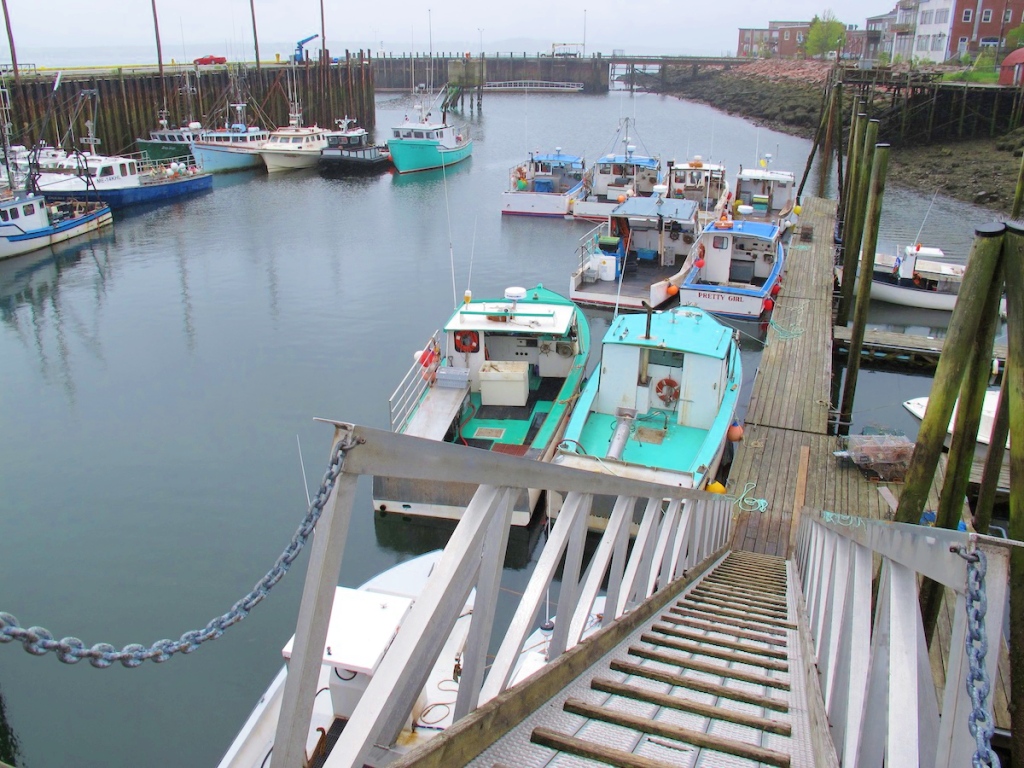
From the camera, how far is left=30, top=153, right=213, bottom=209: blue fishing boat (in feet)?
121

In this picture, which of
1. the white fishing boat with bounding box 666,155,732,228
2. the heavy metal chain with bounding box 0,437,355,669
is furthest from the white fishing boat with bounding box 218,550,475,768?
the white fishing boat with bounding box 666,155,732,228

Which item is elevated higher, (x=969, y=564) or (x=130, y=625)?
(x=969, y=564)

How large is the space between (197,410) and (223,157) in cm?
3633

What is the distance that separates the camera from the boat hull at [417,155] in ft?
159

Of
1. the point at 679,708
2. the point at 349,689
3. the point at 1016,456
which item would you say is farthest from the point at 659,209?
the point at 679,708

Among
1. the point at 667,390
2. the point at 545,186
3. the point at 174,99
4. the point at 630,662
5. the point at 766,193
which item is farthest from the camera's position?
the point at 174,99

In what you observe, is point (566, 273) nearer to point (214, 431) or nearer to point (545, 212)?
point (545, 212)

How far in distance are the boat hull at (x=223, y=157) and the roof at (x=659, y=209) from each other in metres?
32.1

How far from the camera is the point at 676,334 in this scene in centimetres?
1331

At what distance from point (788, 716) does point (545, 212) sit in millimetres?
33317

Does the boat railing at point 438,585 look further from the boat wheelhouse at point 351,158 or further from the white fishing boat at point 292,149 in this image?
the white fishing boat at point 292,149

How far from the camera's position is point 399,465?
2.08 m

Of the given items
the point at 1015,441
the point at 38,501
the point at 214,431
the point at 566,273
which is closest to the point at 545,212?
the point at 566,273

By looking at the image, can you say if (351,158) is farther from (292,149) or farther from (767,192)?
(767,192)
